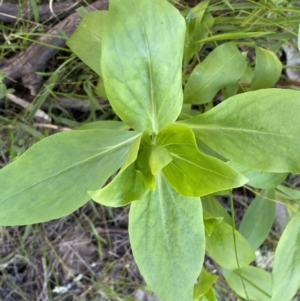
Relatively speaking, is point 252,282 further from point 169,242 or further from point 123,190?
point 123,190

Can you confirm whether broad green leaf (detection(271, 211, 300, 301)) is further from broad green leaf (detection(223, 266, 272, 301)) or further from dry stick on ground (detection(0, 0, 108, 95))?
dry stick on ground (detection(0, 0, 108, 95))

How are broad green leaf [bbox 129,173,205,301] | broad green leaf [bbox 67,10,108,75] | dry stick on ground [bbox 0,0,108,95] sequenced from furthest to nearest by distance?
dry stick on ground [bbox 0,0,108,95] < broad green leaf [bbox 67,10,108,75] < broad green leaf [bbox 129,173,205,301]

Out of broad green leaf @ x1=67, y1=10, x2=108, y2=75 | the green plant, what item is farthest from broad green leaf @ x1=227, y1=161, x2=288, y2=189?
broad green leaf @ x1=67, y1=10, x2=108, y2=75

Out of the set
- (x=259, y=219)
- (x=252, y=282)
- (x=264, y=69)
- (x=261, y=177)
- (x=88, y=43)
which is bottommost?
(x=252, y=282)

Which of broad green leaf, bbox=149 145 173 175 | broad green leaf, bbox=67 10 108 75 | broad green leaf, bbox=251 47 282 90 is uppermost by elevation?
broad green leaf, bbox=67 10 108 75

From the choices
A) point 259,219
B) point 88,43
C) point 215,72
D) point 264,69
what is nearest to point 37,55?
point 88,43

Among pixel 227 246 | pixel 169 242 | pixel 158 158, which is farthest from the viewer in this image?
pixel 227 246

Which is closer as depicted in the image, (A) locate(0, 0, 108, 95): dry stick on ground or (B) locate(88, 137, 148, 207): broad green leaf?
(B) locate(88, 137, 148, 207): broad green leaf
